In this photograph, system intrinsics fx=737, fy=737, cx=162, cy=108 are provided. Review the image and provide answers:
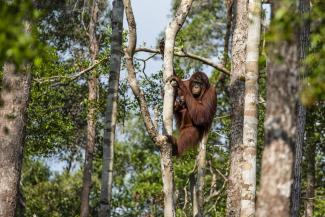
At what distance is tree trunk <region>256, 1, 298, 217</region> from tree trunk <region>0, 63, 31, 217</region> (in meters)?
4.82

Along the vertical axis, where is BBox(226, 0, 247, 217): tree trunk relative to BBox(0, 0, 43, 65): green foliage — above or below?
above

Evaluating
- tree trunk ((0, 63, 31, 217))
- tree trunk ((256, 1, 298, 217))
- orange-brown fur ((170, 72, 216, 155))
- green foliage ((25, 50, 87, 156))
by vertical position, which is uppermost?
green foliage ((25, 50, 87, 156))

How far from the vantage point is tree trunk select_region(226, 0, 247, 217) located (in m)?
10.4

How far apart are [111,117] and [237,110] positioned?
1806 millimetres

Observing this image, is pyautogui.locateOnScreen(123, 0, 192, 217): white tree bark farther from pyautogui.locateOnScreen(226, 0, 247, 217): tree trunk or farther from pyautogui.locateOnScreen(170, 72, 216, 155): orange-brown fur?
pyautogui.locateOnScreen(226, 0, 247, 217): tree trunk

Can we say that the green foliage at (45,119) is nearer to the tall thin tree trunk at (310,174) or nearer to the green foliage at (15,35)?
the tall thin tree trunk at (310,174)

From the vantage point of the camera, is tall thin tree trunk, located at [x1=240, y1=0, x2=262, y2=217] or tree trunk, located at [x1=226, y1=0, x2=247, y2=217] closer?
tall thin tree trunk, located at [x1=240, y1=0, x2=262, y2=217]

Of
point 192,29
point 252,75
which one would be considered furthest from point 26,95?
point 192,29

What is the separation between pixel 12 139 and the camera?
29.5 feet

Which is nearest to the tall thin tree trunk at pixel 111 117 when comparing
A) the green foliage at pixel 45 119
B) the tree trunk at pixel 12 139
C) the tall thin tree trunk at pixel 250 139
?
the tree trunk at pixel 12 139

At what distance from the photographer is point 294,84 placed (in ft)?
15.3

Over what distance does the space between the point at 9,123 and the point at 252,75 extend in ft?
9.90

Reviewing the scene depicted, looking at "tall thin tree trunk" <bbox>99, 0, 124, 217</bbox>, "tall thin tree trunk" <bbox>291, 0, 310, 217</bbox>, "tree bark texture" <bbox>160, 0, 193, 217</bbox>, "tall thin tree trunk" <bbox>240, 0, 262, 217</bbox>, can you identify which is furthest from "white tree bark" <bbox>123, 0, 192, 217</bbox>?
"tall thin tree trunk" <bbox>99, 0, 124, 217</bbox>

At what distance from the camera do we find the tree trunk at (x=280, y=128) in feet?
15.2
